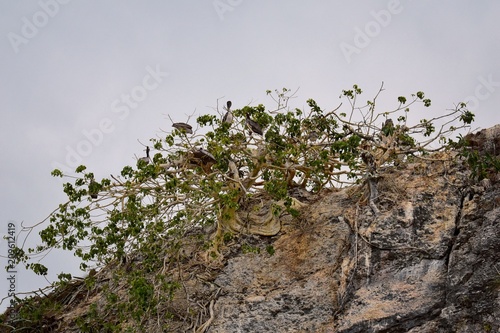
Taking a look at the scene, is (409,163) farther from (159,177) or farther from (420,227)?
(159,177)

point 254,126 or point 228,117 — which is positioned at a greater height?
point 228,117

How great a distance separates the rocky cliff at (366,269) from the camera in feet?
27.0

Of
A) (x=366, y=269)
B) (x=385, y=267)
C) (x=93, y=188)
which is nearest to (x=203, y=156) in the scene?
(x=93, y=188)

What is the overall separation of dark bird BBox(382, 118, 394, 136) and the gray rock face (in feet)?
2.13

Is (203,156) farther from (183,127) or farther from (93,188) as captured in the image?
(93,188)

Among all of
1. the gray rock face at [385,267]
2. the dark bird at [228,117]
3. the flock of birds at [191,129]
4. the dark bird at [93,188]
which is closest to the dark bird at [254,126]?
the flock of birds at [191,129]

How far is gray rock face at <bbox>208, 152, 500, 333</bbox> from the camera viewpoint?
8172 millimetres

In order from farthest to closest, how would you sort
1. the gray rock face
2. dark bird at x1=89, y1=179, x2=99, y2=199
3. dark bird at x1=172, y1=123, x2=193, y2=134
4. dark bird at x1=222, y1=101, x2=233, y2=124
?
dark bird at x1=222, y1=101, x2=233, y2=124, dark bird at x1=172, y1=123, x2=193, y2=134, dark bird at x1=89, y1=179, x2=99, y2=199, the gray rock face

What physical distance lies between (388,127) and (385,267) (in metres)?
2.28

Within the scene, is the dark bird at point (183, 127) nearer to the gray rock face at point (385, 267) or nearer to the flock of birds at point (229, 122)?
the flock of birds at point (229, 122)

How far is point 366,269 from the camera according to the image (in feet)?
29.8

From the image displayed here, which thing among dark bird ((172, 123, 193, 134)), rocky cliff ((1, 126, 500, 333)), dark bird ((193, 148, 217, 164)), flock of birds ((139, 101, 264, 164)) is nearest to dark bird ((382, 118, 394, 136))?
rocky cliff ((1, 126, 500, 333))

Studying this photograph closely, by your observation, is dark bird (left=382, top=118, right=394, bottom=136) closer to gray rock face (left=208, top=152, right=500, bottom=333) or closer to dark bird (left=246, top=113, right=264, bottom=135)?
gray rock face (left=208, top=152, right=500, bottom=333)

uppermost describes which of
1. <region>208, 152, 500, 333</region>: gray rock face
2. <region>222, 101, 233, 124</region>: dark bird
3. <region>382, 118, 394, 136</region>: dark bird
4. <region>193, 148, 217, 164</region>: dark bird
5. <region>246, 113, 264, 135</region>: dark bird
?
<region>222, 101, 233, 124</region>: dark bird
